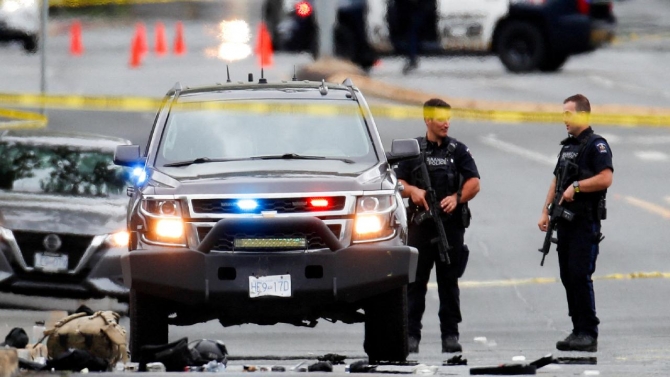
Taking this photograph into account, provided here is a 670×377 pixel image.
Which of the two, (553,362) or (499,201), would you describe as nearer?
(553,362)

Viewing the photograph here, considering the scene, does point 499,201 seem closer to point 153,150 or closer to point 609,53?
point 153,150

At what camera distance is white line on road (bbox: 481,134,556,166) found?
22.6 metres

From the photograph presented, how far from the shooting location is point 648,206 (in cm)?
1952

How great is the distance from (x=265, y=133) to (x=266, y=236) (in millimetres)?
1348

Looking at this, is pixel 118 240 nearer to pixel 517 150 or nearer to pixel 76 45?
pixel 517 150

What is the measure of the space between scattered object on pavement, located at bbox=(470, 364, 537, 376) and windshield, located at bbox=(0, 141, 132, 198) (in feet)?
17.9

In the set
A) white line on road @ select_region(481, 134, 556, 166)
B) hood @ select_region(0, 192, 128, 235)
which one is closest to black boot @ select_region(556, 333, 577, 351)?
hood @ select_region(0, 192, 128, 235)

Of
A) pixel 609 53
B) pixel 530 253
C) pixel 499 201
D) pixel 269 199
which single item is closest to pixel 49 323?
pixel 269 199

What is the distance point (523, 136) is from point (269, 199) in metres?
14.6

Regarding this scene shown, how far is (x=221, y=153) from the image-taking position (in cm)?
1151

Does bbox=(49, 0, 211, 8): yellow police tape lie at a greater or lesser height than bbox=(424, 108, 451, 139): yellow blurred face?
lesser

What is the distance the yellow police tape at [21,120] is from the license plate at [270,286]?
12.5 metres

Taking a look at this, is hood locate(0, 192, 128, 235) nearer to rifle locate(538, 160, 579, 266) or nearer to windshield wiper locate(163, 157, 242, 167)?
windshield wiper locate(163, 157, 242, 167)

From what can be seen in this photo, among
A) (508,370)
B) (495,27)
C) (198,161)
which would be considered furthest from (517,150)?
(508,370)
